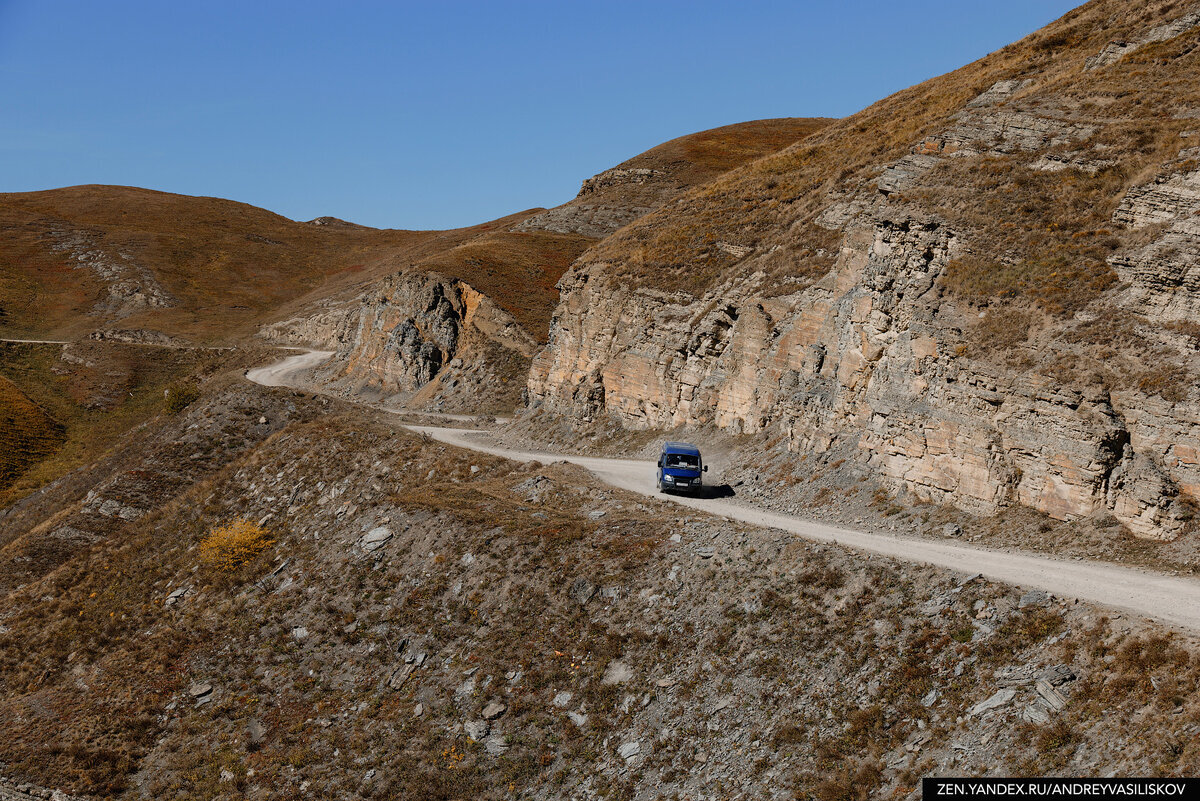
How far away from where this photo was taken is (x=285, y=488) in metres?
38.9

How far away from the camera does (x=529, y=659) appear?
863 inches

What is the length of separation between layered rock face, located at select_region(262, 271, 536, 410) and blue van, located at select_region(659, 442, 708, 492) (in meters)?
37.9

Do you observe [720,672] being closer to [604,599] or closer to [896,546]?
[604,599]

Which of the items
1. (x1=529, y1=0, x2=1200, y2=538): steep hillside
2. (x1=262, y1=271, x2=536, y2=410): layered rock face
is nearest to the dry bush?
(x1=262, y1=271, x2=536, y2=410): layered rock face

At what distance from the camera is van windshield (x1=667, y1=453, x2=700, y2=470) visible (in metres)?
31.8

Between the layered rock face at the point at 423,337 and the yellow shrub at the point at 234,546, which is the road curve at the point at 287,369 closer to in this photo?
the layered rock face at the point at 423,337

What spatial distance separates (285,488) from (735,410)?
23739mm

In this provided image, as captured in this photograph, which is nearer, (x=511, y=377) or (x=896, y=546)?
(x=896, y=546)

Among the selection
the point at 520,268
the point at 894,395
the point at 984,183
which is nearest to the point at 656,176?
the point at 520,268

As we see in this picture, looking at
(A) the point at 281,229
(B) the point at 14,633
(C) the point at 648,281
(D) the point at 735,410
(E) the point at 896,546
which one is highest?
(A) the point at 281,229

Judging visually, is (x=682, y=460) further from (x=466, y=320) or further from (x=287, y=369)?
(x=287, y=369)

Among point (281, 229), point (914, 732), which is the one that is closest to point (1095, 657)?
point (914, 732)

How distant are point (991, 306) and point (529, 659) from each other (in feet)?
64.3

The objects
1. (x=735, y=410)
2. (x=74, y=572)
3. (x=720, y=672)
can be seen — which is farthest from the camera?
(x=735, y=410)
